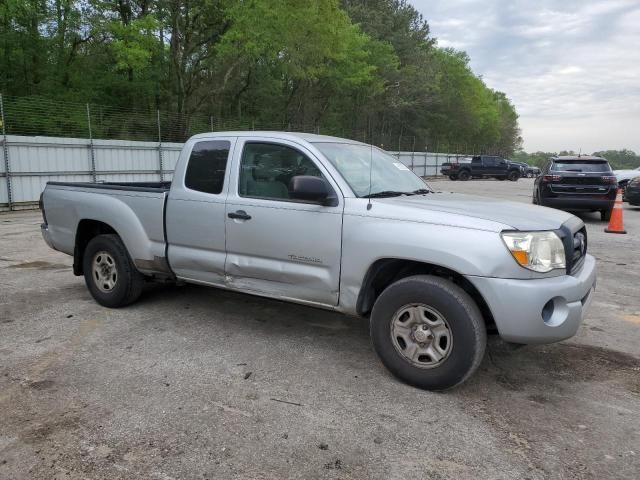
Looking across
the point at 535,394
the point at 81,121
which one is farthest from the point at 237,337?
the point at 81,121

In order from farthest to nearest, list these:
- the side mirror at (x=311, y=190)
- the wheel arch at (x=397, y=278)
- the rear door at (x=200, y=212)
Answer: the rear door at (x=200, y=212)
the side mirror at (x=311, y=190)
the wheel arch at (x=397, y=278)

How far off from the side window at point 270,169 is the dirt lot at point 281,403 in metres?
1.26

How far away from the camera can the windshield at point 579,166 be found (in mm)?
12234

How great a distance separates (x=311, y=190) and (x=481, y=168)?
36.0 m

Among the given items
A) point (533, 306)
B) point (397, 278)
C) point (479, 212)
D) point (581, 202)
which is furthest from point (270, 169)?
point (581, 202)

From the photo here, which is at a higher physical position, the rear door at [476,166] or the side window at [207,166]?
the side window at [207,166]

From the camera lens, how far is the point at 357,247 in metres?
3.62

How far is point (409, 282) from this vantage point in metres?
3.41

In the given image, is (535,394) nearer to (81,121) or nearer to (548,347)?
(548,347)

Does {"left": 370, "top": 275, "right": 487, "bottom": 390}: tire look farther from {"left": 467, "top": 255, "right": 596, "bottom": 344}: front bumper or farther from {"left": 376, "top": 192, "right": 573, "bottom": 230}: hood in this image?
{"left": 376, "top": 192, "right": 573, "bottom": 230}: hood

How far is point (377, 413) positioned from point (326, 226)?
1.35m

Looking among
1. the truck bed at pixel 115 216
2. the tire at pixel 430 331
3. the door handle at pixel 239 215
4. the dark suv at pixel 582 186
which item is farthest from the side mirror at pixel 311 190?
the dark suv at pixel 582 186

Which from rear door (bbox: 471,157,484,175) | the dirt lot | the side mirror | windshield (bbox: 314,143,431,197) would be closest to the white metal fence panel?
the dirt lot

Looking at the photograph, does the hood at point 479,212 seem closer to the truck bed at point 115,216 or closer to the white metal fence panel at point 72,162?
the truck bed at point 115,216
